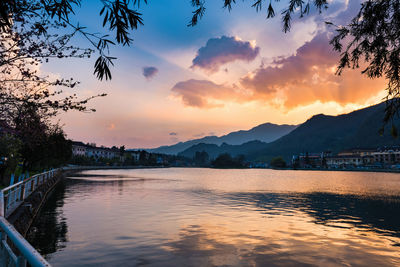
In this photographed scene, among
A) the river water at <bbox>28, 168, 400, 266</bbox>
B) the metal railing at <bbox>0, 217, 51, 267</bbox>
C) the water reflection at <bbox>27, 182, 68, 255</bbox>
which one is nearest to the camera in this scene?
the metal railing at <bbox>0, 217, 51, 267</bbox>

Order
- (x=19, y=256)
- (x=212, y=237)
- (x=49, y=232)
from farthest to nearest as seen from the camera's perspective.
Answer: (x=49, y=232) < (x=212, y=237) < (x=19, y=256)

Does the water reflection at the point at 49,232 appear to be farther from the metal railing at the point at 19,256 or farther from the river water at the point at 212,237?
the metal railing at the point at 19,256

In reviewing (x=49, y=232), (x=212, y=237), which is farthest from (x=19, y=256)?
(x=49, y=232)

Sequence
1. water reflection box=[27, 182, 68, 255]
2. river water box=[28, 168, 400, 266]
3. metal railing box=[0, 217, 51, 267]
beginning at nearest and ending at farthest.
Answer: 1. metal railing box=[0, 217, 51, 267]
2. river water box=[28, 168, 400, 266]
3. water reflection box=[27, 182, 68, 255]

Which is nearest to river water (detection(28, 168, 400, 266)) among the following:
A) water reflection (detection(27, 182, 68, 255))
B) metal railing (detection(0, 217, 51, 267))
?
water reflection (detection(27, 182, 68, 255))

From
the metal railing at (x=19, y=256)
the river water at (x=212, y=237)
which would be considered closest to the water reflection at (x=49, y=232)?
the river water at (x=212, y=237)

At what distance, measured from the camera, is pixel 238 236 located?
18.9 metres

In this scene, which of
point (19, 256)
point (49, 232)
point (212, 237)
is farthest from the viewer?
point (49, 232)

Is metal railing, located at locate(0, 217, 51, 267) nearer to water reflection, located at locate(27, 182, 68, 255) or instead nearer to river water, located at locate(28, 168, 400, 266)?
river water, located at locate(28, 168, 400, 266)

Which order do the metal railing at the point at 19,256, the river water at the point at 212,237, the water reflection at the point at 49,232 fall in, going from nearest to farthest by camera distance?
the metal railing at the point at 19,256 < the river water at the point at 212,237 < the water reflection at the point at 49,232

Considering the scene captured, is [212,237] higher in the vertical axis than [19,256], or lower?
lower

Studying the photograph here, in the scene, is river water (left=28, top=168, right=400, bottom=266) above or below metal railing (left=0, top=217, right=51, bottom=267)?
below

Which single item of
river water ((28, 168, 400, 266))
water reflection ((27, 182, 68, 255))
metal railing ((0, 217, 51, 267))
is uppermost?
metal railing ((0, 217, 51, 267))

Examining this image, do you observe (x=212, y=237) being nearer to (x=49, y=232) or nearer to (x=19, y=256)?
(x=49, y=232)
